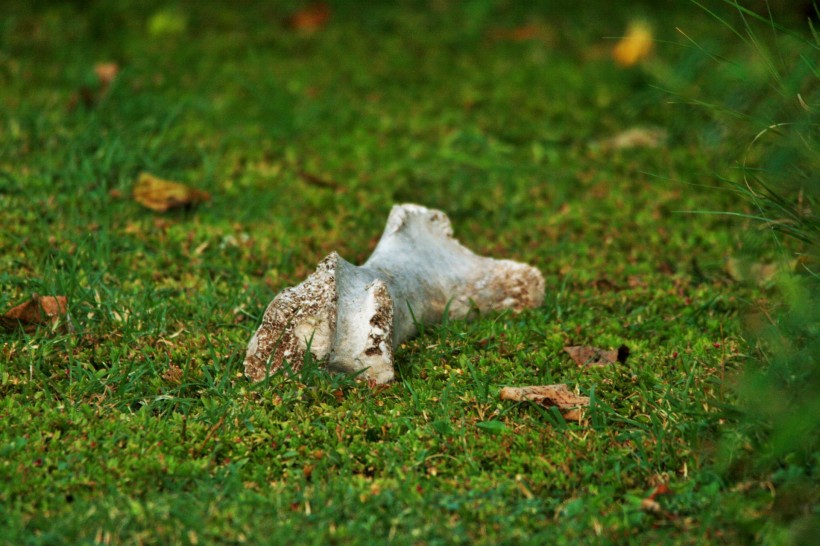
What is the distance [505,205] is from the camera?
4.90 m

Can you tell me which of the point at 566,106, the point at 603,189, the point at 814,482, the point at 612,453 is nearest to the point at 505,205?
the point at 603,189

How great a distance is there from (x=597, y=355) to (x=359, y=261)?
132 cm

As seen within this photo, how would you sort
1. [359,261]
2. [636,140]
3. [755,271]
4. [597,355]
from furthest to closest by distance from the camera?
[636,140]
[359,261]
[755,271]
[597,355]

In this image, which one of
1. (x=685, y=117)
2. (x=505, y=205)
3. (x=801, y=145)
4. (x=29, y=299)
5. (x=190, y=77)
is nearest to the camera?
(x=801, y=145)

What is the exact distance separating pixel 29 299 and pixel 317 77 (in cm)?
314

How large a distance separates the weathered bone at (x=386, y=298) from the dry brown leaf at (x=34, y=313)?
838mm

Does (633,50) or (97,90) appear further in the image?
(633,50)

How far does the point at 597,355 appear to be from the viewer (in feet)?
11.1

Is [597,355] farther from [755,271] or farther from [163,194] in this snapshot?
[163,194]

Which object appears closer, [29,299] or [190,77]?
[29,299]

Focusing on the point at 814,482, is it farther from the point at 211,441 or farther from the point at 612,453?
the point at 211,441

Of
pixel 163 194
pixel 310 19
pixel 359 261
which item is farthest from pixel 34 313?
pixel 310 19

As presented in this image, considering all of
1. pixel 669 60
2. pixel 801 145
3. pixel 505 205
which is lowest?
pixel 505 205

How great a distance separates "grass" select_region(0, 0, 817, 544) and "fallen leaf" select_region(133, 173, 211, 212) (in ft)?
0.18
